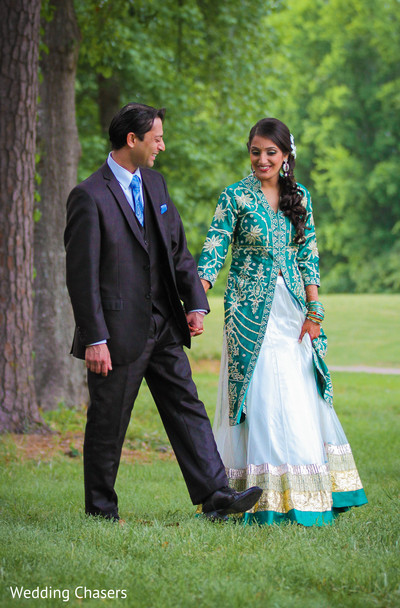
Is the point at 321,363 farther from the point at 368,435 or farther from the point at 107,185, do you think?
the point at 368,435

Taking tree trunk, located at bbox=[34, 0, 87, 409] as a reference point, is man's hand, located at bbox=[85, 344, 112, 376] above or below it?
below

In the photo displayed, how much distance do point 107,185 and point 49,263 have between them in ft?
17.9

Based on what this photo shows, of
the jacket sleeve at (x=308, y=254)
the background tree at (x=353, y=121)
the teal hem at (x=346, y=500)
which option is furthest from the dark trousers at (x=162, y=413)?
the background tree at (x=353, y=121)

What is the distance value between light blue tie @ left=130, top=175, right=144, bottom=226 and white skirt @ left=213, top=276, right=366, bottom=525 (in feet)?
2.99

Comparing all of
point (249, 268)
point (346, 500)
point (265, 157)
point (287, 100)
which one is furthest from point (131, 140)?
point (287, 100)

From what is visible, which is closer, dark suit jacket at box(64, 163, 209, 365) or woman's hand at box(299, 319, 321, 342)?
dark suit jacket at box(64, 163, 209, 365)

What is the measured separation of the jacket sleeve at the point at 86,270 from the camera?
435 cm

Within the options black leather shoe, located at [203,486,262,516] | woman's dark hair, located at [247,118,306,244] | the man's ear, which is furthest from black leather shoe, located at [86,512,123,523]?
the man's ear

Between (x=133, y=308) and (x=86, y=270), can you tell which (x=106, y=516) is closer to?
(x=133, y=308)

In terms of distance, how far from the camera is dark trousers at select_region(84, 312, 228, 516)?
4555mm

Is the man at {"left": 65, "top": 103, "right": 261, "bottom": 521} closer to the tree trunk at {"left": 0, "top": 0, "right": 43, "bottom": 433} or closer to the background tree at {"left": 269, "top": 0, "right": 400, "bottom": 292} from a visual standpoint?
the tree trunk at {"left": 0, "top": 0, "right": 43, "bottom": 433}

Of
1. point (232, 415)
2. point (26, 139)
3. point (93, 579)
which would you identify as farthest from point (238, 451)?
point (26, 139)

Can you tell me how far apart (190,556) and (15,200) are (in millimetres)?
4731

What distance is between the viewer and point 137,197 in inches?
181
